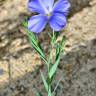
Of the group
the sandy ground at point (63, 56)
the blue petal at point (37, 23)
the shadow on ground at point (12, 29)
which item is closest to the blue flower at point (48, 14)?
the blue petal at point (37, 23)

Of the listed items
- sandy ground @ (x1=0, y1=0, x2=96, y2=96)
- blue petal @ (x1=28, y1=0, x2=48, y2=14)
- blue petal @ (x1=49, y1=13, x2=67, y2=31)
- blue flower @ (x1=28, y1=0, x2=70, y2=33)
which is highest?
blue petal @ (x1=28, y1=0, x2=48, y2=14)

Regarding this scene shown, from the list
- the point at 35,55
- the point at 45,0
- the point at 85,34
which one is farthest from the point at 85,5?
the point at 45,0

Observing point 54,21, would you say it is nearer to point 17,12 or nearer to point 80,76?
point 80,76

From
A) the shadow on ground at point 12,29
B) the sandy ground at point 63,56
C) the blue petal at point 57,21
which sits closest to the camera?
the blue petal at point 57,21

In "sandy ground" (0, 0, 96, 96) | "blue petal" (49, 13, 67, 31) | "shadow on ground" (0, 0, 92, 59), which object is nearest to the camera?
"blue petal" (49, 13, 67, 31)

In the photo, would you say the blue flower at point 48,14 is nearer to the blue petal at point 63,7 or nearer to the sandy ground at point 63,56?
the blue petal at point 63,7

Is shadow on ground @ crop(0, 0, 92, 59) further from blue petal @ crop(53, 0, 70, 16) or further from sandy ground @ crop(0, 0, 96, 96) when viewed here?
blue petal @ crop(53, 0, 70, 16)

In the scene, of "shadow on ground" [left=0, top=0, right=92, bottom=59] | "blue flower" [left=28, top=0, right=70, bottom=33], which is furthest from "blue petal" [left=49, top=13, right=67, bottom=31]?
"shadow on ground" [left=0, top=0, right=92, bottom=59]
